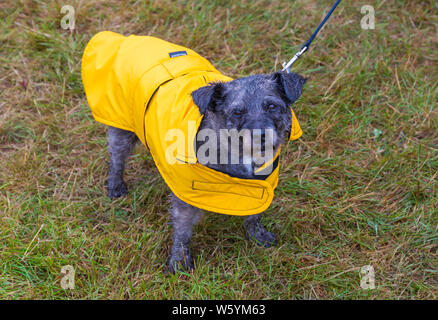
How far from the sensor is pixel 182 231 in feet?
13.1

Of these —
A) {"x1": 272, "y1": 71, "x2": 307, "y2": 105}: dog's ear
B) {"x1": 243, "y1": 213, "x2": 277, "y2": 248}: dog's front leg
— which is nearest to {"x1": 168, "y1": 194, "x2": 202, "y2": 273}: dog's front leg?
{"x1": 243, "y1": 213, "x2": 277, "y2": 248}: dog's front leg

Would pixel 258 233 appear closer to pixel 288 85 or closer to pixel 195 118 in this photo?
pixel 195 118

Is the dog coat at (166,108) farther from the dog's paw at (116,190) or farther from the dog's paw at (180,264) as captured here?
the dog's paw at (116,190)

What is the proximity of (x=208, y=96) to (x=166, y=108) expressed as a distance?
0.50 meters

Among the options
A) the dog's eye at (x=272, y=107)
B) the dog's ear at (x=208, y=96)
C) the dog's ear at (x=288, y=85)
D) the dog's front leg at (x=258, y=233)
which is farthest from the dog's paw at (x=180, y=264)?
the dog's ear at (x=288, y=85)

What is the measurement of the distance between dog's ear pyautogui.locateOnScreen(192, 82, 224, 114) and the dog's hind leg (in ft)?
4.84

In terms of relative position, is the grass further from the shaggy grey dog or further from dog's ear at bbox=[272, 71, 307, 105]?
dog's ear at bbox=[272, 71, 307, 105]

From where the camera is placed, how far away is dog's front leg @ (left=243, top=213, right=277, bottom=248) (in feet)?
14.3

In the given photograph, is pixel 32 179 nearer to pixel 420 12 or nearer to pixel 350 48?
pixel 350 48

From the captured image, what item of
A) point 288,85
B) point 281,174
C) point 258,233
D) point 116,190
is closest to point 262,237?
point 258,233

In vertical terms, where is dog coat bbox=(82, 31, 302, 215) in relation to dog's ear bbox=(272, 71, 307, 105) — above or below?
below

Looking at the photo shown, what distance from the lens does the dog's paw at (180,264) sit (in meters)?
4.05

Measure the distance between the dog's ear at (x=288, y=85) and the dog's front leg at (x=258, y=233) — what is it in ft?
4.68

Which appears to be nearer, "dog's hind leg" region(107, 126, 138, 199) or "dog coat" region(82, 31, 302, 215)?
"dog coat" region(82, 31, 302, 215)
